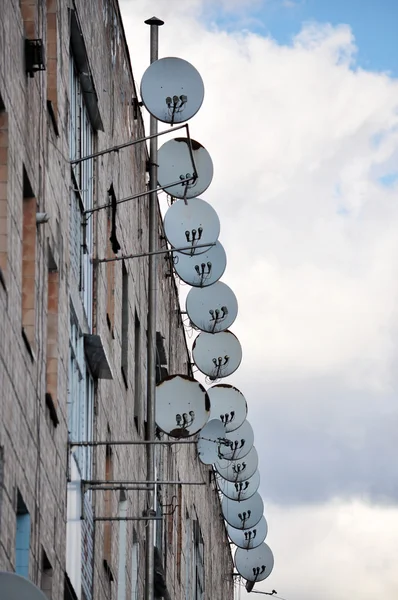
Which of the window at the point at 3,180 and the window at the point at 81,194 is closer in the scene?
the window at the point at 3,180

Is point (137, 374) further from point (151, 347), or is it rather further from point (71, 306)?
point (71, 306)

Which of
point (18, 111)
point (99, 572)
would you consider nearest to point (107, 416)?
point (99, 572)

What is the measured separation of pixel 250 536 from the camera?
55500mm

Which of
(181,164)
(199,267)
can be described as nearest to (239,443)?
(199,267)

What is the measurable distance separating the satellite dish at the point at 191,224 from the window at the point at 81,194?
24.2 ft

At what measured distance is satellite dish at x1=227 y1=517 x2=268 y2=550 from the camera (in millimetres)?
55531

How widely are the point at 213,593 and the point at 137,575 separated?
933 inches

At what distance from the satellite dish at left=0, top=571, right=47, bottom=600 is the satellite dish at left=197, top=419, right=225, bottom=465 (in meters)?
24.7

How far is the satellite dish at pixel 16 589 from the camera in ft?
44.7

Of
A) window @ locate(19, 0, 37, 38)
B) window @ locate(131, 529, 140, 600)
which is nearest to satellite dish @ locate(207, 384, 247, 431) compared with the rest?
window @ locate(131, 529, 140, 600)

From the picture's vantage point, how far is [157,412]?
33.8 metres

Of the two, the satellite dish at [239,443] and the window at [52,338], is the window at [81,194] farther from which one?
the satellite dish at [239,443]

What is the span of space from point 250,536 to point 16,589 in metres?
42.1

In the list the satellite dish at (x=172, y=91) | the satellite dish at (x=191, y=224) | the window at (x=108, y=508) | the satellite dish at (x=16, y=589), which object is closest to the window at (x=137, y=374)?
the satellite dish at (x=191, y=224)
